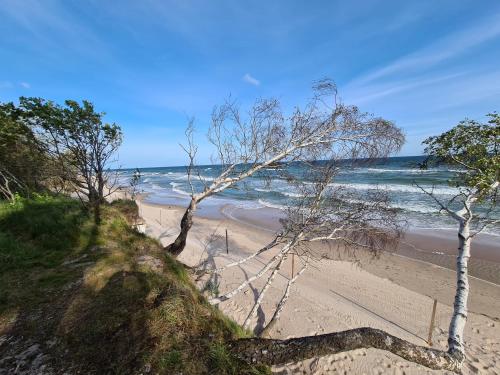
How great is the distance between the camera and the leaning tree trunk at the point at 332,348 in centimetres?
256

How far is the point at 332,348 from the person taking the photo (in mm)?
2555

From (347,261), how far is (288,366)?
8.14 metres

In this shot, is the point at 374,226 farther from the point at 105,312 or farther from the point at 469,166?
the point at 105,312

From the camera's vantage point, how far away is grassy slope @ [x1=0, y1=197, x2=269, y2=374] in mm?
2668

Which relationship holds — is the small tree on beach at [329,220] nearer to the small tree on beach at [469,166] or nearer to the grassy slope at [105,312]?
the small tree on beach at [469,166]

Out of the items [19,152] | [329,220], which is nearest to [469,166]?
[329,220]

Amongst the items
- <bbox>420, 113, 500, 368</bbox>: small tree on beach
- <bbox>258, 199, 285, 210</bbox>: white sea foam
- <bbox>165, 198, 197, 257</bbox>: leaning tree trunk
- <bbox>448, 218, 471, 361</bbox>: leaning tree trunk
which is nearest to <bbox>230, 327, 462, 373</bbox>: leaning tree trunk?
<bbox>448, 218, 471, 361</bbox>: leaning tree trunk

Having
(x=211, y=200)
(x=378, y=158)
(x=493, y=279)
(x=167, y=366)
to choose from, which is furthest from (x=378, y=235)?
(x=211, y=200)

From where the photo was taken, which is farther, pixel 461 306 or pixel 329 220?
pixel 329 220

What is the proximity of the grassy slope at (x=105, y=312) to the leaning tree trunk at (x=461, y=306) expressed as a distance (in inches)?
95.6

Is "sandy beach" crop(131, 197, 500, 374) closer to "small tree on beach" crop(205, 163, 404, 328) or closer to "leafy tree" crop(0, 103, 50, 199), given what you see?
"small tree on beach" crop(205, 163, 404, 328)

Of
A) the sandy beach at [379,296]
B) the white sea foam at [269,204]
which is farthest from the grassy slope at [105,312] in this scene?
the white sea foam at [269,204]

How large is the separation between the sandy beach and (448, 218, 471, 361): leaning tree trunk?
2.59 meters

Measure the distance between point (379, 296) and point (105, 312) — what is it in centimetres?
944
